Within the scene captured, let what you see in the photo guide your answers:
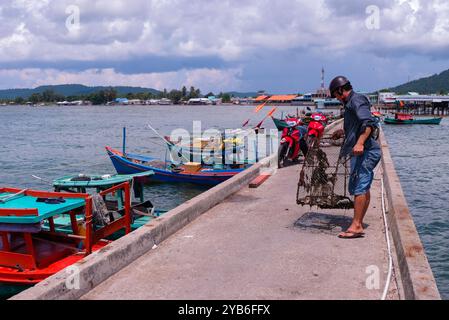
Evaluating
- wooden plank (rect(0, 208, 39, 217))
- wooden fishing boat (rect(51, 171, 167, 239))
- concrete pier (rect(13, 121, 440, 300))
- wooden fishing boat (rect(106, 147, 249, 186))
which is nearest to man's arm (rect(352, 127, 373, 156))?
concrete pier (rect(13, 121, 440, 300))

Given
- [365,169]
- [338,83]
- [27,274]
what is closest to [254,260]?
[365,169]

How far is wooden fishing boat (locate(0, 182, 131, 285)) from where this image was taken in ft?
24.0

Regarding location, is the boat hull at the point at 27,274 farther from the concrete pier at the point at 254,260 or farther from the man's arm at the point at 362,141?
the man's arm at the point at 362,141

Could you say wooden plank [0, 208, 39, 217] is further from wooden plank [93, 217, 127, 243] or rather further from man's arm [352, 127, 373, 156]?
man's arm [352, 127, 373, 156]

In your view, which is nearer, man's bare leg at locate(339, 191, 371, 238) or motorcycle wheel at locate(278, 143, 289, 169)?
man's bare leg at locate(339, 191, 371, 238)

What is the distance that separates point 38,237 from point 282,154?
6842mm

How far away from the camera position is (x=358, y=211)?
5.91 metres

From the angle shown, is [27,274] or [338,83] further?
[27,274]

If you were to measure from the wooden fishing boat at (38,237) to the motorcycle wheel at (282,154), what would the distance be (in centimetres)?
514

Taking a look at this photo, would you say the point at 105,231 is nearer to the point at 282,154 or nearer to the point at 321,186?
the point at 321,186

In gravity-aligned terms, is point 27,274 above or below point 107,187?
below

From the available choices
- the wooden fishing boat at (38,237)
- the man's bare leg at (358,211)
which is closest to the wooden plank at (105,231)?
the wooden fishing boat at (38,237)

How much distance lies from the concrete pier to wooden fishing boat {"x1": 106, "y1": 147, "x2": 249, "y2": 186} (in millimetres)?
10068
